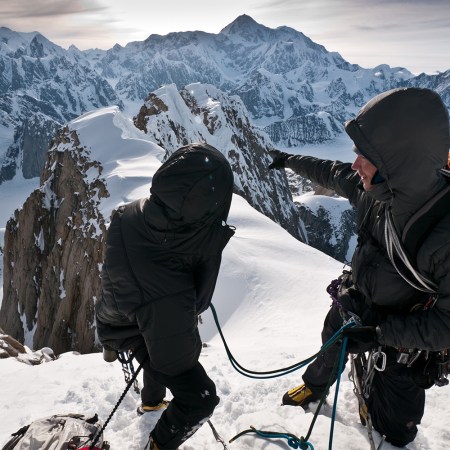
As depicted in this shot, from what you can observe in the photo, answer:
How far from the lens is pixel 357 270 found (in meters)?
3.85

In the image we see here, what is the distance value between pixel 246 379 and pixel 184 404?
2627 mm

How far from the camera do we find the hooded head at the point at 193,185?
2.98 metres

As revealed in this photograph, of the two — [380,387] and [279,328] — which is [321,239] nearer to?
[279,328]

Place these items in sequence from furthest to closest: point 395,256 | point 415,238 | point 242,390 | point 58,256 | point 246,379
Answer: point 58,256, point 246,379, point 242,390, point 395,256, point 415,238

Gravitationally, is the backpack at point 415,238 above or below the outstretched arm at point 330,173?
below

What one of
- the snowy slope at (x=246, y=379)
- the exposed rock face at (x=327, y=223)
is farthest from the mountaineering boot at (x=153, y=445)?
the exposed rock face at (x=327, y=223)

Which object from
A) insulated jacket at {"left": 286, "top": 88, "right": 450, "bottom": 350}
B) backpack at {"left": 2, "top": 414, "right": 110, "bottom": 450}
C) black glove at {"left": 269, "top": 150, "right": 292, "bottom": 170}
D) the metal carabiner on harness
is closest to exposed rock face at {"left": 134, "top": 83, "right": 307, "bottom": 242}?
black glove at {"left": 269, "top": 150, "right": 292, "bottom": 170}

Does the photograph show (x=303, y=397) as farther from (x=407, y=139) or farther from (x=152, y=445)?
(x=407, y=139)

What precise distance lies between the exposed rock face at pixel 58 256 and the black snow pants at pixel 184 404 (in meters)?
13.7

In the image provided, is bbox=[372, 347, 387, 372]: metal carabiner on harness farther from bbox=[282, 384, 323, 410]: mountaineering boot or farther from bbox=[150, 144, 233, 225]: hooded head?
bbox=[150, 144, 233, 225]: hooded head

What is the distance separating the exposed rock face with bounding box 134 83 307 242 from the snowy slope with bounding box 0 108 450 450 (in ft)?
82.8

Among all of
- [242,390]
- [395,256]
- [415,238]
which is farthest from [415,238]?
[242,390]

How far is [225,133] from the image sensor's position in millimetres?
58000

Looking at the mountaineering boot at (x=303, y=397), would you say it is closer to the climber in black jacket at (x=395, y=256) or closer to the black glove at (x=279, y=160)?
the climber in black jacket at (x=395, y=256)
